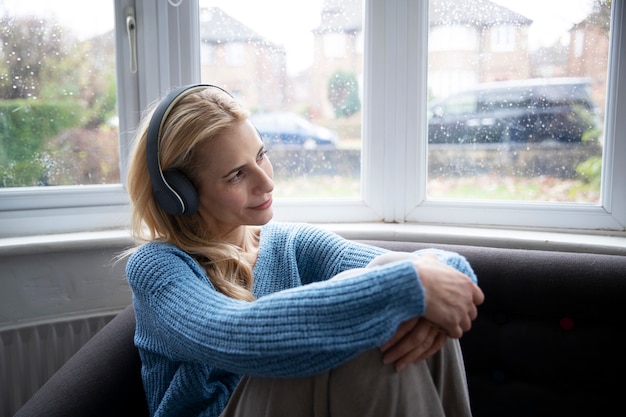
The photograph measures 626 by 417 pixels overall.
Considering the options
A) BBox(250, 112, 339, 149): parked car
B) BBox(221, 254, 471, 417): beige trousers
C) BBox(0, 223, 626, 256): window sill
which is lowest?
BBox(221, 254, 471, 417): beige trousers

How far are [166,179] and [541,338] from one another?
904 mm

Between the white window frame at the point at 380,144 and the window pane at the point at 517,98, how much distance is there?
4cm

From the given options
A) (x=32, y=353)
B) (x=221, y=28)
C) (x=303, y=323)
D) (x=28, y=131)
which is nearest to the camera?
(x=303, y=323)

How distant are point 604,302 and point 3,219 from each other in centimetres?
159

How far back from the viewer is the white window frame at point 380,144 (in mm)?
1552

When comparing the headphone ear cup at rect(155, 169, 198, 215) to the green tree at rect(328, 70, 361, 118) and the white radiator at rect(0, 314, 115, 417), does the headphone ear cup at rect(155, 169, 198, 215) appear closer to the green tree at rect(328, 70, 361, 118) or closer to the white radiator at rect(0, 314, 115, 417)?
the white radiator at rect(0, 314, 115, 417)

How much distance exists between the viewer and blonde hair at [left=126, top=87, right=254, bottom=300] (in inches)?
40.8

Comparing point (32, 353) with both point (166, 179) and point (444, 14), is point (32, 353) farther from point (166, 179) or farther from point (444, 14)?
point (444, 14)

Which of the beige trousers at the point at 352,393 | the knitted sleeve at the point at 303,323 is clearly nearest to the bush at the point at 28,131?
the knitted sleeve at the point at 303,323

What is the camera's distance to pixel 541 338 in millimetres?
1213

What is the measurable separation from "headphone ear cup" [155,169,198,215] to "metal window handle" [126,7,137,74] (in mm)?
723

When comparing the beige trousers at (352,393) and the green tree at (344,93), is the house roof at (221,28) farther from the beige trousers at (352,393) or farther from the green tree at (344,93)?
the beige trousers at (352,393)

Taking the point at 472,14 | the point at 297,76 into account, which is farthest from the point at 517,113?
the point at 297,76

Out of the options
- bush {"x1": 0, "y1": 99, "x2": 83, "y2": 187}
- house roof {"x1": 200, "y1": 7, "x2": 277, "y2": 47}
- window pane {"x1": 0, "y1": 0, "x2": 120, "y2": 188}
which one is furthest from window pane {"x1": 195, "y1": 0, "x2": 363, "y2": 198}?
bush {"x1": 0, "y1": 99, "x2": 83, "y2": 187}
